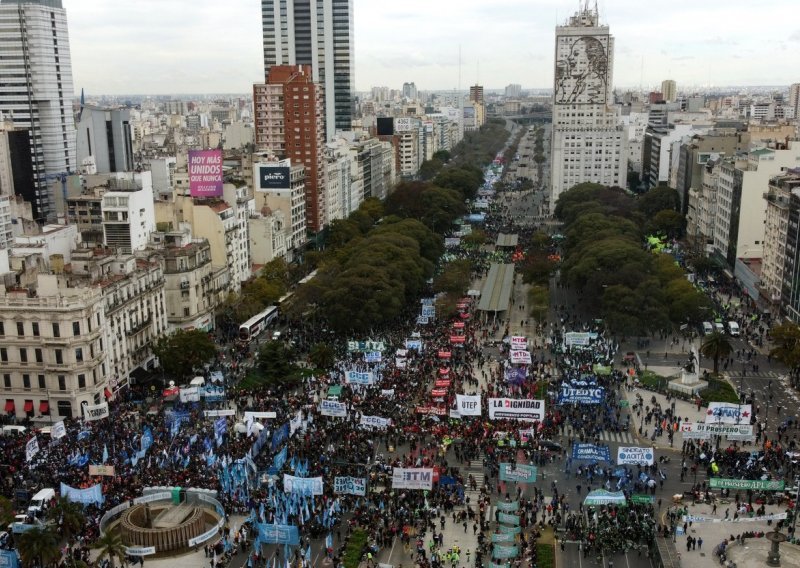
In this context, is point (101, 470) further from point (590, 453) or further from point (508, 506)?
point (590, 453)

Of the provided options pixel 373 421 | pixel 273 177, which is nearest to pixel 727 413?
pixel 373 421

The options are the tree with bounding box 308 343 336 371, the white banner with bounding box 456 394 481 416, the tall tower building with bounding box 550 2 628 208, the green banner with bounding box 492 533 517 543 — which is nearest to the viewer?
the green banner with bounding box 492 533 517 543

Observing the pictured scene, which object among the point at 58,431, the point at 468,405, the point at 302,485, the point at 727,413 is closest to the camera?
the point at 302,485

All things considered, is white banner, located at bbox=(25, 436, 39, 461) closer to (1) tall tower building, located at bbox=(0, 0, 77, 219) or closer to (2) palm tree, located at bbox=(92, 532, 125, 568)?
(2) palm tree, located at bbox=(92, 532, 125, 568)

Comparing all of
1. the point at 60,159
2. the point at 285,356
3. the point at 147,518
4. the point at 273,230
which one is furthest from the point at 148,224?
the point at 60,159

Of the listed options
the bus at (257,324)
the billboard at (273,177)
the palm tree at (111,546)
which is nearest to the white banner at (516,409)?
the palm tree at (111,546)

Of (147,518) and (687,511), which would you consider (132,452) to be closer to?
(147,518)

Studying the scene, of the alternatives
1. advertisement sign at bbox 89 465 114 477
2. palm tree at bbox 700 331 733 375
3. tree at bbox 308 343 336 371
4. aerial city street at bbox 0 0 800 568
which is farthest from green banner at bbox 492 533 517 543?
palm tree at bbox 700 331 733 375
